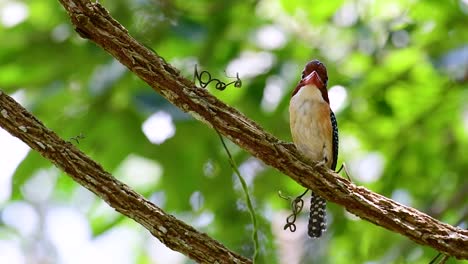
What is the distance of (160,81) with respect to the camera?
2164 mm

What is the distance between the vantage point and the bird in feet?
9.21

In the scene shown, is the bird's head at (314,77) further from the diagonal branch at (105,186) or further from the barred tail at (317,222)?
Answer: the diagonal branch at (105,186)

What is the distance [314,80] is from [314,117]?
24cm

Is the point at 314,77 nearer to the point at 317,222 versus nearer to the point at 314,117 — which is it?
the point at 314,117

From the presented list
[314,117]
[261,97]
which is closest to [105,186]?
[314,117]

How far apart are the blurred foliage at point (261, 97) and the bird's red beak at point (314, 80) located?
1.70ft

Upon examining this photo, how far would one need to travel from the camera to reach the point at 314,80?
2785 mm

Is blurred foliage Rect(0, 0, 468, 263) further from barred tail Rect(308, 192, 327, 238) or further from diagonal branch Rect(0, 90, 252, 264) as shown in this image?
diagonal branch Rect(0, 90, 252, 264)

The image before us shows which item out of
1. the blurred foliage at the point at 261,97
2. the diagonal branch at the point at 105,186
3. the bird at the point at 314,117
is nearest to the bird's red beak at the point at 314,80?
the bird at the point at 314,117

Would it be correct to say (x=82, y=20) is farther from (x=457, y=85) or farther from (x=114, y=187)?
(x=457, y=85)

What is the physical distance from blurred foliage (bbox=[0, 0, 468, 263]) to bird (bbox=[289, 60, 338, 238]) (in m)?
0.31

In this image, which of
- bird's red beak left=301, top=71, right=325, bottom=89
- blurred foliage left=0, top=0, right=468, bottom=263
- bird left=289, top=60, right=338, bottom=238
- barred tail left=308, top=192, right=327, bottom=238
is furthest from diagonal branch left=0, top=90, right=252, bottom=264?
barred tail left=308, top=192, right=327, bottom=238

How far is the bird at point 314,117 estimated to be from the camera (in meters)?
2.81

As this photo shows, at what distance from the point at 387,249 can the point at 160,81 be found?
2.19 metres
